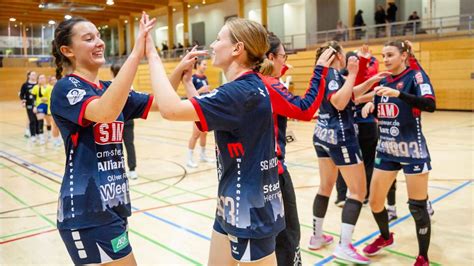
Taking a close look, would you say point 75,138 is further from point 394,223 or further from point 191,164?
point 191,164

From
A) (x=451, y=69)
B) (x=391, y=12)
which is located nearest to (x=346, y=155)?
(x=451, y=69)

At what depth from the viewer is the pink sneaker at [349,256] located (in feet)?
12.6

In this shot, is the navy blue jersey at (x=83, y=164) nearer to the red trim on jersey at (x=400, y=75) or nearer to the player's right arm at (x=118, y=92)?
the player's right arm at (x=118, y=92)

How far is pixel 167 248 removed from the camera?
4359mm

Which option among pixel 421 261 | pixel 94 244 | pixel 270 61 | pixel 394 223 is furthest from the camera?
pixel 394 223

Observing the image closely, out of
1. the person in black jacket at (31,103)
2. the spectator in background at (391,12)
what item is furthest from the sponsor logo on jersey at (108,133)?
the spectator in background at (391,12)

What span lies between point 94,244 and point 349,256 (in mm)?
2524

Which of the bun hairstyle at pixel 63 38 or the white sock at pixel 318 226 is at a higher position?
the bun hairstyle at pixel 63 38

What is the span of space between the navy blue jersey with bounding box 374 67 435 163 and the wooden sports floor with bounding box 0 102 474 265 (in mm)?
1002

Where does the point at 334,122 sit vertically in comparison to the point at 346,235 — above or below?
above

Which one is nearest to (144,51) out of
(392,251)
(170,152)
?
(392,251)

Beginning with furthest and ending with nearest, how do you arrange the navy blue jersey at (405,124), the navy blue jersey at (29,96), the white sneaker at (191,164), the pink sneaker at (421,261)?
the navy blue jersey at (29,96), the white sneaker at (191,164), the navy blue jersey at (405,124), the pink sneaker at (421,261)

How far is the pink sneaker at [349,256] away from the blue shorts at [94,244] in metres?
2.38

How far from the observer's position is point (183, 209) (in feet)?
18.6
